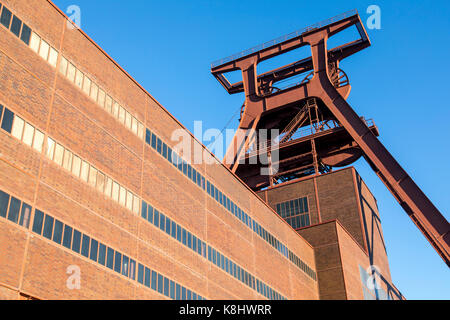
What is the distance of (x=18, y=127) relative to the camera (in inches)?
814

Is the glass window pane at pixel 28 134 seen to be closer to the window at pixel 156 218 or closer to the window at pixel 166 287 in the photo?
the window at pixel 156 218

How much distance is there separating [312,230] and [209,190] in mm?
15365

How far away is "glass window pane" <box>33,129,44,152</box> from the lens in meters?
21.2

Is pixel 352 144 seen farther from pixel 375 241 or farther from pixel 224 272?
pixel 224 272

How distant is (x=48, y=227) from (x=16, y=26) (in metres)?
8.42

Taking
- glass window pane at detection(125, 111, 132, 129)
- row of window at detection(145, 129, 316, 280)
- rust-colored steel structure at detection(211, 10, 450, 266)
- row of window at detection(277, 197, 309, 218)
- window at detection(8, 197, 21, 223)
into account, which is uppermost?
rust-colored steel structure at detection(211, 10, 450, 266)

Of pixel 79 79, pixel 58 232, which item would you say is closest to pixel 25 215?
pixel 58 232

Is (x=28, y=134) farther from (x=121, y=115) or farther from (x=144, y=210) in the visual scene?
(x=144, y=210)

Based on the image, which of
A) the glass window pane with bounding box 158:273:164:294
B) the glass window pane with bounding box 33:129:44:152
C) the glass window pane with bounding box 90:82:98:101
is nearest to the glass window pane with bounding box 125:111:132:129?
the glass window pane with bounding box 90:82:98:101

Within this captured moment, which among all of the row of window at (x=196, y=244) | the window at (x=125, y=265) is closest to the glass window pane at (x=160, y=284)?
the window at (x=125, y=265)

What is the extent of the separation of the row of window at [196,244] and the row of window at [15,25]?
9.39 m

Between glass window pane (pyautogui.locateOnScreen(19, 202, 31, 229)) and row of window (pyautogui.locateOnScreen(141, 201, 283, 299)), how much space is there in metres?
7.28

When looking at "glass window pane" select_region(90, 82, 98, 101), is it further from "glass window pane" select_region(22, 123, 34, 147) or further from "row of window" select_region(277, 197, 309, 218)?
"row of window" select_region(277, 197, 309, 218)
